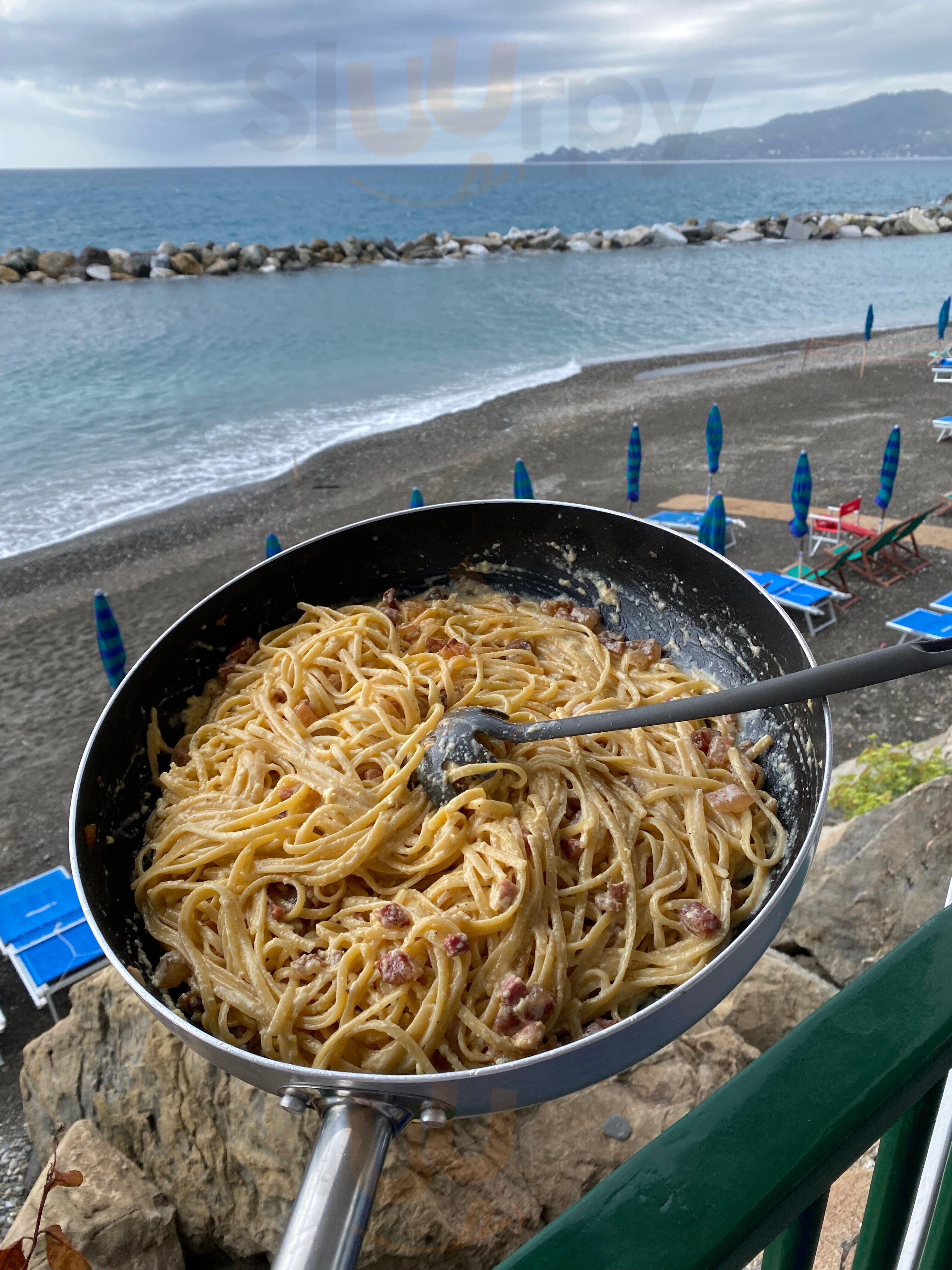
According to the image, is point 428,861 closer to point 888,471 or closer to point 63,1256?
point 63,1256

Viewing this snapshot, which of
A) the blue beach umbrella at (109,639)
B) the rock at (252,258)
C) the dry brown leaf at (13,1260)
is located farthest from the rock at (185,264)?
the dry brown leaf at (13,1260)

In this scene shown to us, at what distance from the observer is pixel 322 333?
3384cm

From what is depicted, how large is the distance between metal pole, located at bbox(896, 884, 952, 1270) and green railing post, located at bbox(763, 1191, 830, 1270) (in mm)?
743

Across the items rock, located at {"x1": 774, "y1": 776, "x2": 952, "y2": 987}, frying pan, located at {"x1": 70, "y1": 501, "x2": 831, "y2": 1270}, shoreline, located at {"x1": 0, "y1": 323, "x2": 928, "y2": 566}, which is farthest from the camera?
shoreline, located at {"x1": 0, "y1": 323, "x2": 928, "y2": 566}

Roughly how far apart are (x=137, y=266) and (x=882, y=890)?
51.9m

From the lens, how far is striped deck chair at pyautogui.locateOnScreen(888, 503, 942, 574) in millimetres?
11219

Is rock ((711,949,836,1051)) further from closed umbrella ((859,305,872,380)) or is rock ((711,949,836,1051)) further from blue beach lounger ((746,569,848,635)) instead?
closed umbrella ((859,305,872,380))

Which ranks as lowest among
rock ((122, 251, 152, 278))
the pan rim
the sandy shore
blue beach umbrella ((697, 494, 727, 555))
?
the sandy shore

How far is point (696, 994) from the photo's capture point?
1.29 m

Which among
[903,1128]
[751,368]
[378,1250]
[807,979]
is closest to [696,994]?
[903,1128]

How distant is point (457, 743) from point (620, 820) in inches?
18.2

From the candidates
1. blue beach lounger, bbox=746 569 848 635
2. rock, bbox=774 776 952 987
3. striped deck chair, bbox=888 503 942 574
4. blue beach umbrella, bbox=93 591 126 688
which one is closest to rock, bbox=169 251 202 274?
striped deck chair, bbox=888 503 942 574

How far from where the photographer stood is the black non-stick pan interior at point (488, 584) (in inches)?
73.5

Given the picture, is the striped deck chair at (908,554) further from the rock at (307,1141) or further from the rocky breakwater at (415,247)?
the rocky breakwater at (415,247)
